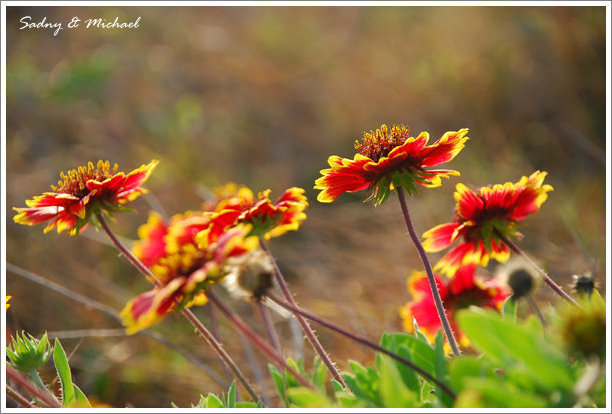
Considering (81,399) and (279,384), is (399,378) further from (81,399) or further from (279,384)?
(81,399)

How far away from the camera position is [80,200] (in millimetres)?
733

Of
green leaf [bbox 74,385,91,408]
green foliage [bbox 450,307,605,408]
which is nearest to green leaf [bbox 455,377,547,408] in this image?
green foliage [bbox 450,307,605,408]

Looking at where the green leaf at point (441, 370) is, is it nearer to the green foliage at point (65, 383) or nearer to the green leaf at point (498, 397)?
the green leaf at point (498, 397)

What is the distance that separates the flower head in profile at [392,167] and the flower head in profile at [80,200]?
251 mm

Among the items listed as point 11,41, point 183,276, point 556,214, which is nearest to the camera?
point 183,276

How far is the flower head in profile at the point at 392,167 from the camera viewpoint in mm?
682

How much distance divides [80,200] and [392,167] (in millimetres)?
409

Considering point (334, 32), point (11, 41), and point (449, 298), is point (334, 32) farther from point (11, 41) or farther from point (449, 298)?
point (449, 298)

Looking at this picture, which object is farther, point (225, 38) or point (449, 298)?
point (225, 38)

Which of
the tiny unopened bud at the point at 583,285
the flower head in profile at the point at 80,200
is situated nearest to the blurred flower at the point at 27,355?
the flower head in profile at the point at 80,200

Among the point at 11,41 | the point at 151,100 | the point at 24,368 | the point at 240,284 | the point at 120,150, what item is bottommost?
the point at 24,368

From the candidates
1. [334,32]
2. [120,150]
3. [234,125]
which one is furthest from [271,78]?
[120,150]

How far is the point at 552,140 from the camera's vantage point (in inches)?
96.1

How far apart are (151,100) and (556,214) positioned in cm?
216
